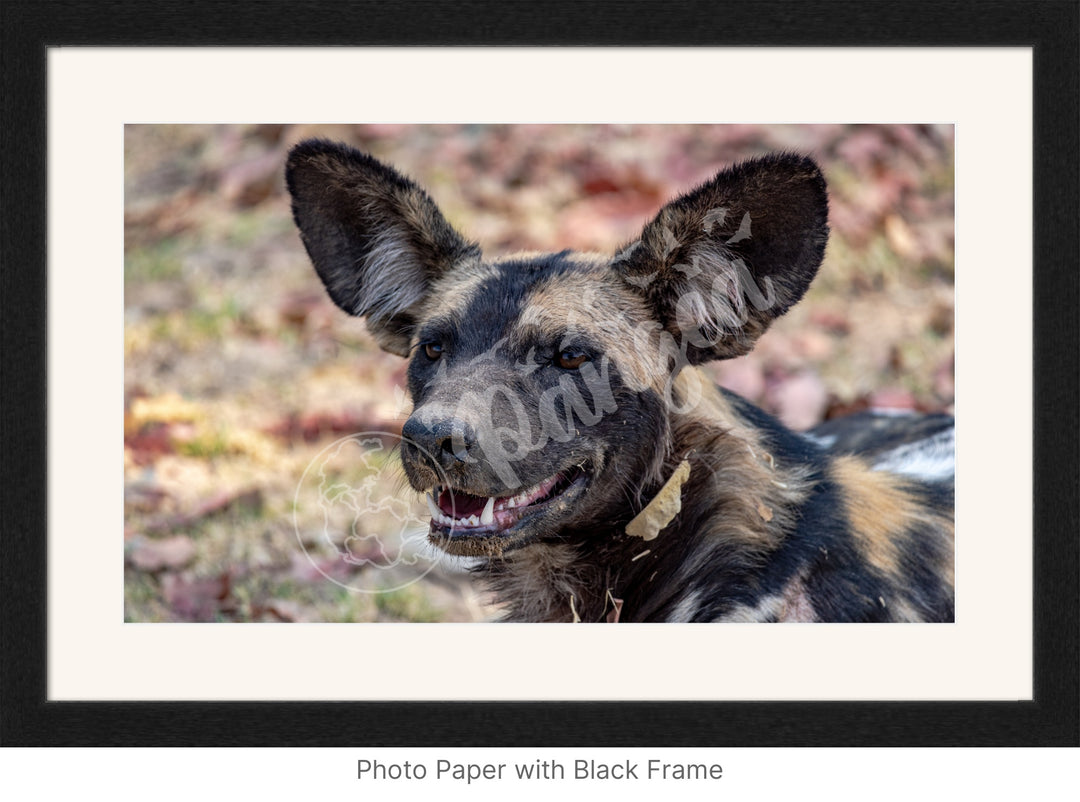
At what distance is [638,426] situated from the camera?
3648 mm

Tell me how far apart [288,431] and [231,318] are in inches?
43.2

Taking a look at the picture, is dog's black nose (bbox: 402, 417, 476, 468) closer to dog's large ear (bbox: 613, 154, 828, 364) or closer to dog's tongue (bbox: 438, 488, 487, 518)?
dog's tongue (bbox: 438, 488, 487, 518)

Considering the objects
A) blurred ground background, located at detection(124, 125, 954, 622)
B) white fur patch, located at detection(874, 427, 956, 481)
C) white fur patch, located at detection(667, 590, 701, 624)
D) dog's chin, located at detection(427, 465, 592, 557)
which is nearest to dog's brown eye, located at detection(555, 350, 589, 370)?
dog's chin, located at detection(427, 465, 592, 557)

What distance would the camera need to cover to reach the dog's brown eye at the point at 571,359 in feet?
11.8

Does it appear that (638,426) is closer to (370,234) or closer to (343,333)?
(370,234)

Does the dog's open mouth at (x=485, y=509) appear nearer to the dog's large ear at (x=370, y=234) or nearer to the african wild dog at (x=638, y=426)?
the african wild dog at (x=638, y=426)

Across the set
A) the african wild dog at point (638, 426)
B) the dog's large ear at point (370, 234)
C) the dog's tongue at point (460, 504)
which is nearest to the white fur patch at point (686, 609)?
the african wild dog at point (638, 426)

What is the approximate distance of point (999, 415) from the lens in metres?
3.73

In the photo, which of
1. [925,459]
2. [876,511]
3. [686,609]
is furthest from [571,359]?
[925,459]

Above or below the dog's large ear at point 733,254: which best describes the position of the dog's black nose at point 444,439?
below

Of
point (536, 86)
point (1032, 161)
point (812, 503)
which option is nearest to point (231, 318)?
point (536, 86)

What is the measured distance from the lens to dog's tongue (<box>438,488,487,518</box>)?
3.54 metres

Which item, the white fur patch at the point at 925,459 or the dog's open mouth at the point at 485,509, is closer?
the dog's open mouth at the point at 485,509

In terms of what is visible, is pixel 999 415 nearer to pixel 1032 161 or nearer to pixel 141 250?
pixel 1032 161
